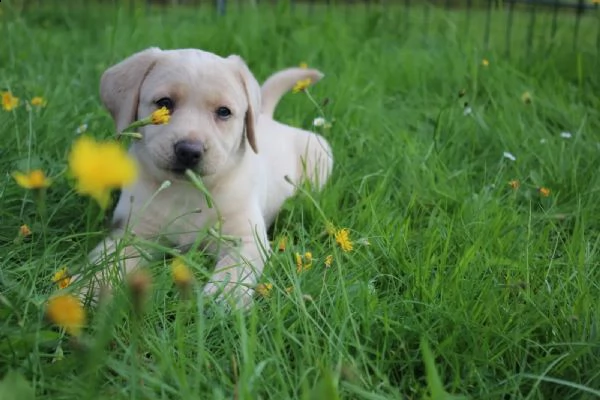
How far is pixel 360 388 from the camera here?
4.62 ft

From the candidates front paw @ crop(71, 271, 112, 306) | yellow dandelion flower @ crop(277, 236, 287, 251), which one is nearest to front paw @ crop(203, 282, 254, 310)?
yellow dandelion flower @ crop(277, 236, 287, 251)

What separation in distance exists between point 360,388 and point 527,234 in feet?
3.30

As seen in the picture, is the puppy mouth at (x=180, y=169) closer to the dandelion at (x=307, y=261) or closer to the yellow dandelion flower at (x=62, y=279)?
the dandelion at (x=307, y=261)

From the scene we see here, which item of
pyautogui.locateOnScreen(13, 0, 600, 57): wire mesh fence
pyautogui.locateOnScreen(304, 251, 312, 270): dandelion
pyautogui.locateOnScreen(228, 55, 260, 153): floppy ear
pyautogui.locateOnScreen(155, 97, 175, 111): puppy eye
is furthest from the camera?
pyautogui.locateOnScreen(13, 0, 600, 57): wire mesh fence

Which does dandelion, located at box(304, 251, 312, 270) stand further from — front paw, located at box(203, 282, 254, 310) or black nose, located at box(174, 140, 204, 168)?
black nose, located at box(174, 140, 204, 168)

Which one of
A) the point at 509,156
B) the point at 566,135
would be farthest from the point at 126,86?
the point at 566,135

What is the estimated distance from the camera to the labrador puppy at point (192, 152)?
2074 millimetres

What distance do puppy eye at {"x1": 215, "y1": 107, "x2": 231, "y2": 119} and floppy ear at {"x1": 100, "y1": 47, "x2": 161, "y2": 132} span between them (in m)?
0.25

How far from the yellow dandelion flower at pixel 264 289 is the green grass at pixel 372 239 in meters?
0.03

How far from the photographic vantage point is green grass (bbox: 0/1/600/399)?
1.46 metres

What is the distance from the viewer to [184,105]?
214 centimetres

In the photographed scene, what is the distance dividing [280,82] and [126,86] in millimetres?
928

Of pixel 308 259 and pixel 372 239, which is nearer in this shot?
pixel 308 259

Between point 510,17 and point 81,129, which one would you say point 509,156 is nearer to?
point 81,129
